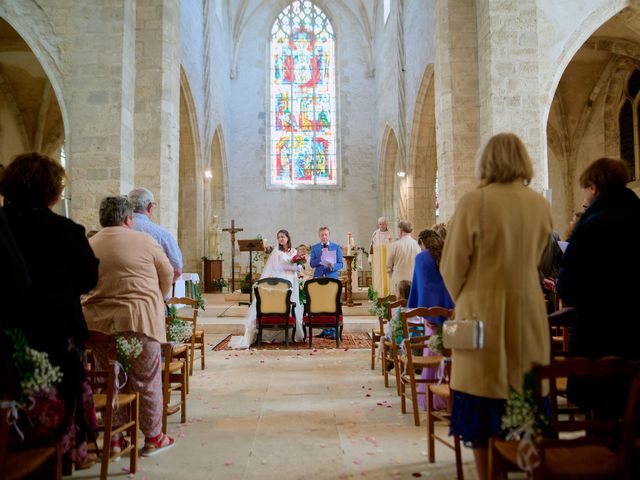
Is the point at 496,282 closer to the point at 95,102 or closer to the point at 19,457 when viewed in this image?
the point at 19,457

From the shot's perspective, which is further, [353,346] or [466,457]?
[353,346]

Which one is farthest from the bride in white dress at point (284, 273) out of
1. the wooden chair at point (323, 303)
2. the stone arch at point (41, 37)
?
the stone arch at point (41, 37)

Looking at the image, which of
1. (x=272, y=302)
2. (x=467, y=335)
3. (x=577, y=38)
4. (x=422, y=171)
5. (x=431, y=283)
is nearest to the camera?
(x=467, y=335)

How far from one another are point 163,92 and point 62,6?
1834 mm

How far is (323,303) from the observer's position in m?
7.22

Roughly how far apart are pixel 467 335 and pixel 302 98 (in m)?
18.1

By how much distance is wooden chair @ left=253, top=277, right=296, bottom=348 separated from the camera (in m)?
7.04

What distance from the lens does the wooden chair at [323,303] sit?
7156 mm

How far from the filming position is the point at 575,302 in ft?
7.67

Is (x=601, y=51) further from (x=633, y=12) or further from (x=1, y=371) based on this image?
(x=1, y=371)

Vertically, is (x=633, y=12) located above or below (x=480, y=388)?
above

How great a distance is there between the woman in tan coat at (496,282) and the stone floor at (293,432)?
985 millimetres

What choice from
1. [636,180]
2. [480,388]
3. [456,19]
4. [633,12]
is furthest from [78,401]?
[636,180]

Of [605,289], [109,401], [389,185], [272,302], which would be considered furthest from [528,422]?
[389,185]
